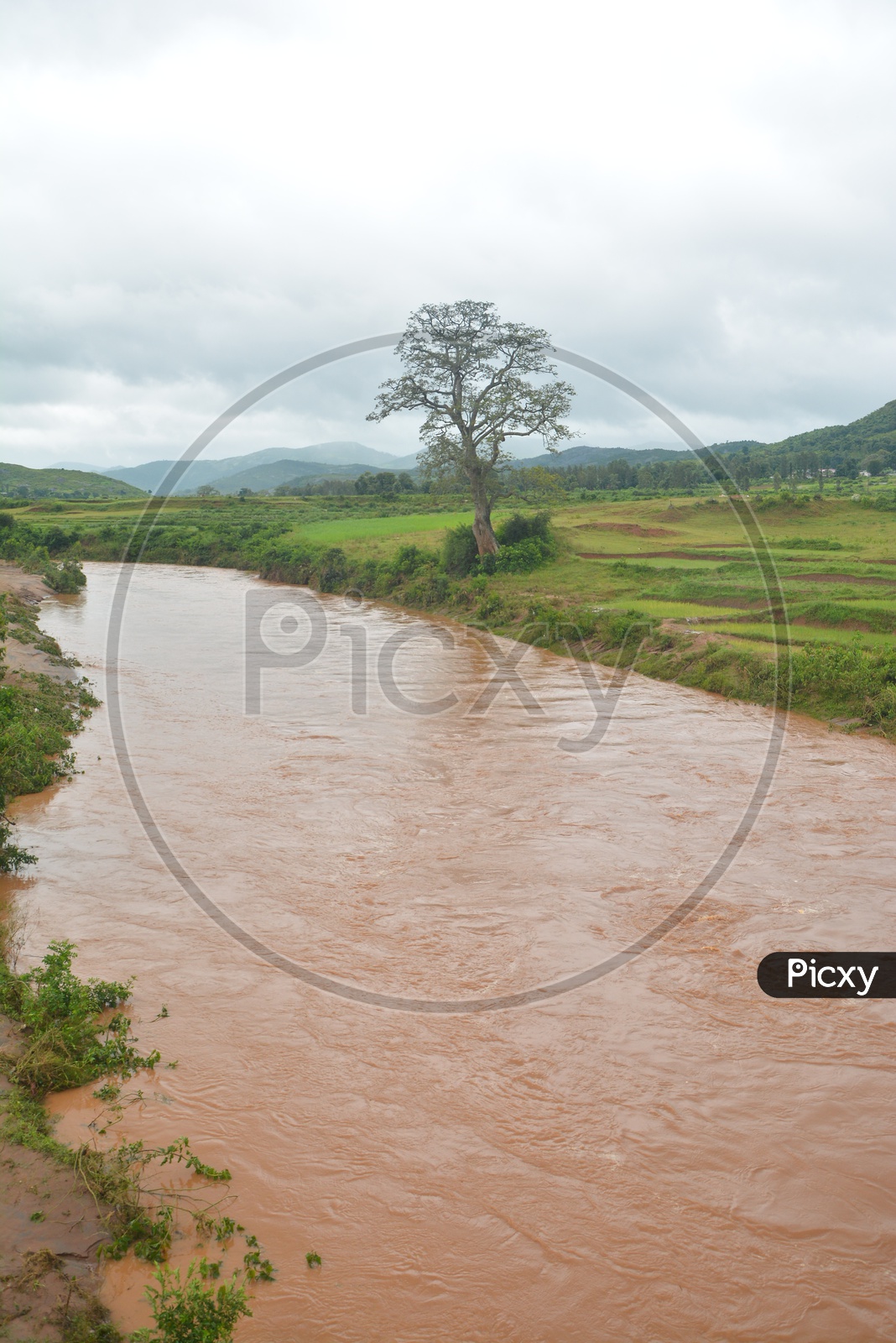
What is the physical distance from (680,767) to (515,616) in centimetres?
1402

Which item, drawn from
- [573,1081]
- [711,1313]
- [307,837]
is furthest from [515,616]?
[711,1313]

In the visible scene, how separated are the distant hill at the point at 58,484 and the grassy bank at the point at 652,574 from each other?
45.9m

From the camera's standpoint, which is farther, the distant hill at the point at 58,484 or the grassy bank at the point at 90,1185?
the distant hill at the point at 58,484

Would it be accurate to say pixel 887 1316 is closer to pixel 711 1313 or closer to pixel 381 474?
pixel 711 1313

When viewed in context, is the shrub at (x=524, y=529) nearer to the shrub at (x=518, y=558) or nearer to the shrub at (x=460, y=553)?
the shrub at (x=518, y=558)

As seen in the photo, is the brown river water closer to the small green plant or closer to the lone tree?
the small green plant

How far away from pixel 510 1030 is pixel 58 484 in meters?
124

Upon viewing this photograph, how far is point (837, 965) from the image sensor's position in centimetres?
838

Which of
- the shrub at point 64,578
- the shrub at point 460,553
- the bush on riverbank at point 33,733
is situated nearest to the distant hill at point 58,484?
the shrub at point 64,578

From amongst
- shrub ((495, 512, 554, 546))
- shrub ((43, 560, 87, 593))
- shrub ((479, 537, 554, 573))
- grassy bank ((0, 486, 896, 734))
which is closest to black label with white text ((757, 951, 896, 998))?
grassy bank ((0, 486, 896, 734))

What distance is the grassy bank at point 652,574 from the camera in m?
18.2

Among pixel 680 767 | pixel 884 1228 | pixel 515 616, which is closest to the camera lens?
pixel 884 1228

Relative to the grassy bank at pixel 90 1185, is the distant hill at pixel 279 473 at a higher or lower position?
higher

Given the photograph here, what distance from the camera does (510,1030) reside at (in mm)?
7309
